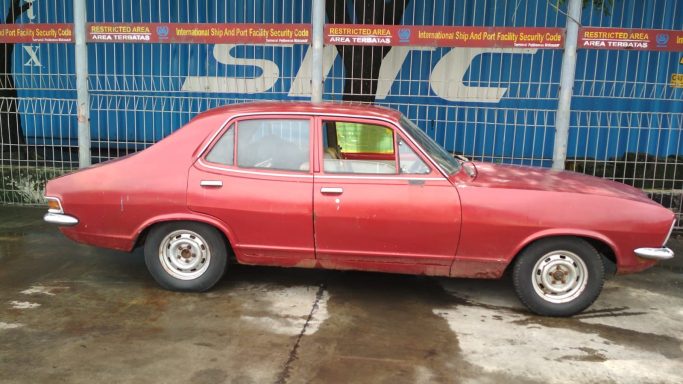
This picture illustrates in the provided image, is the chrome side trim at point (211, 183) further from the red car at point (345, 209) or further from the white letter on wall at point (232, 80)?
the white letter on wall at point (232, 80)

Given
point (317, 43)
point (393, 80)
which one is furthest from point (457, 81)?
point (317, 43)

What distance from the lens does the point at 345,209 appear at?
4504 mm

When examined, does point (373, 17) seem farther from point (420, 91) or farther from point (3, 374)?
point (3, 374)

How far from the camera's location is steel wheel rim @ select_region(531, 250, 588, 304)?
4.46m

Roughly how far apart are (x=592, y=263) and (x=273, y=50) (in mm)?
6489

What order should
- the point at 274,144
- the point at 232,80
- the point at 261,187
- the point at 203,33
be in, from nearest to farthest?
1. the point at 261,187
2. the point at 274,144
3. the point at 203,33
4. the point at 232,80

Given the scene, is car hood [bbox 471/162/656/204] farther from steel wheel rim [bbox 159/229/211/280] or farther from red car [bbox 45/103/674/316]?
steel wheel rim [bbox 159/229/211/280]

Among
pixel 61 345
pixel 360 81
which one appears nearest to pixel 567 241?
pixel 61 345

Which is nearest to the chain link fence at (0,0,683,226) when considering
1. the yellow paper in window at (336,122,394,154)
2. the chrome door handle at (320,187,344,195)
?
the yellow paper in window at (336,122,394,154)

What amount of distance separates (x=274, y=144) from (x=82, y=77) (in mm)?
3944

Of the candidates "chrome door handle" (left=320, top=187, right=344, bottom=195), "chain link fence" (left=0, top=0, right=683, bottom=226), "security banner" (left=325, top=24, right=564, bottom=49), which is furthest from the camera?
"chain link fence" (left=0, top=0, right=683, bottom=226)

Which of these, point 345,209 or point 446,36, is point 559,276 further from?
point 446,36

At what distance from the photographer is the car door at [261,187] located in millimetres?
4578

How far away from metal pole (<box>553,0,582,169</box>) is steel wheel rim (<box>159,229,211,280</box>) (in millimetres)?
4171
